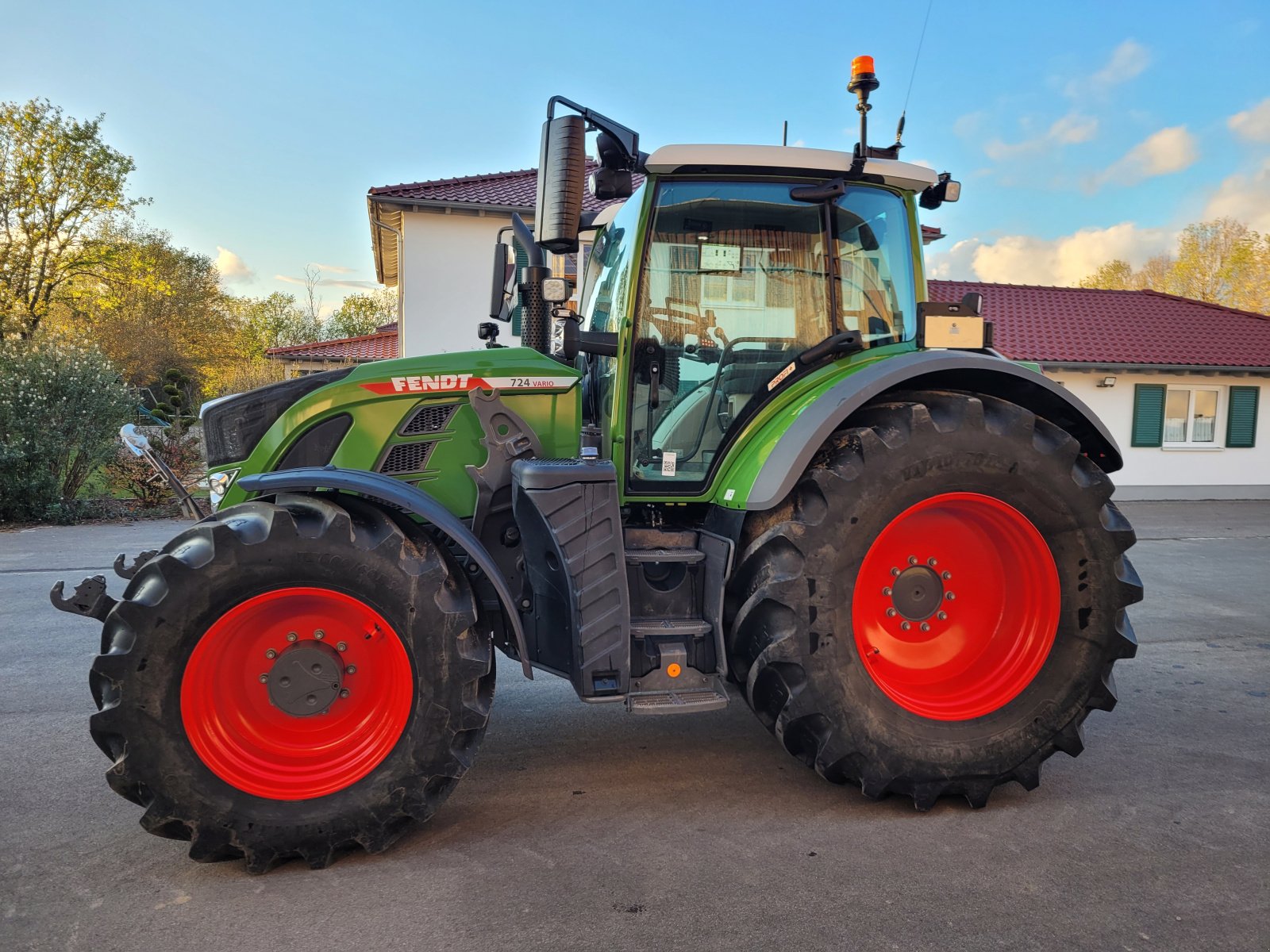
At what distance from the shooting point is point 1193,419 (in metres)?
16.3

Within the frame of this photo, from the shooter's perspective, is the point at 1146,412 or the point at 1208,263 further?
the point at 1208,263

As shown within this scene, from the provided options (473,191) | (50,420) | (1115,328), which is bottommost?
(50,420)

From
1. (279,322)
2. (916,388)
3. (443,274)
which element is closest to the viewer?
(916,388)

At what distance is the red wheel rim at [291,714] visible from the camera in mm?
2633

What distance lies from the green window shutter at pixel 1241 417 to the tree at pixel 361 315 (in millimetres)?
43658

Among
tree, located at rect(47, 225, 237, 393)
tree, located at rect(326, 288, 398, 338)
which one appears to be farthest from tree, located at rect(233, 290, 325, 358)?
tree, located at rect(47, 225, 237, 393)

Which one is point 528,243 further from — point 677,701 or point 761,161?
point 677,701

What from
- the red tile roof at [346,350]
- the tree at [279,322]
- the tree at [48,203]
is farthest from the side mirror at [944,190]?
the tree at [279,322]

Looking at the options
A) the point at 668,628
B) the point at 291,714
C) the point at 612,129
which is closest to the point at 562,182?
the point at 612,129

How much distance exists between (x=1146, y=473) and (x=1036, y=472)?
50.0 feet

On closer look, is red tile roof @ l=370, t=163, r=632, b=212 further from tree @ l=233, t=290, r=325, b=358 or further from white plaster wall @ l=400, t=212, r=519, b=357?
tree @ l=233, t=290, r=325, b=358

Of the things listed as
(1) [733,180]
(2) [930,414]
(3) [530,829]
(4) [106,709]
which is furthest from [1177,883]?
(4) [106,709]

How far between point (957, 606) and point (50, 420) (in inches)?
447

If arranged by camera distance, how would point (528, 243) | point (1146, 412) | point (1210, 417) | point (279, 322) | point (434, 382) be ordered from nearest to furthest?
1. point (434, 382)
2. point (528, 243)
3. point (1146, 412)
4. point (1210, 417)
5. point (279, 322)
